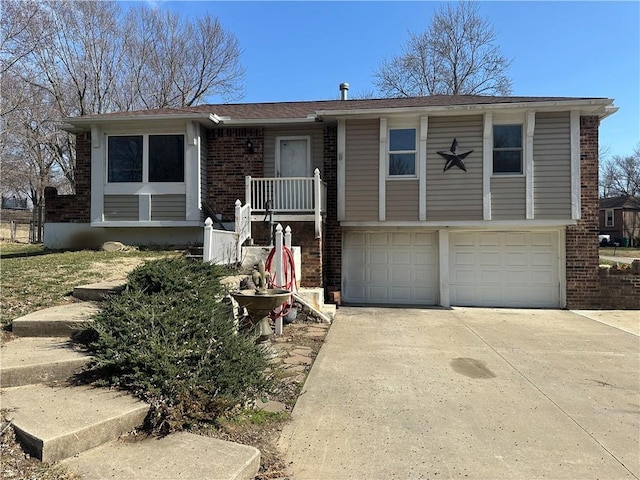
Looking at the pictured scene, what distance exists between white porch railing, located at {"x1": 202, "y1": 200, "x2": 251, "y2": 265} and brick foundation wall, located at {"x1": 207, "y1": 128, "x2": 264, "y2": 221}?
1.95 meters

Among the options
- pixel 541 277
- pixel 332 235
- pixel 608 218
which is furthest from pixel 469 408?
pixel 608 218

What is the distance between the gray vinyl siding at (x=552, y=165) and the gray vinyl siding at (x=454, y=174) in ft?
4.43

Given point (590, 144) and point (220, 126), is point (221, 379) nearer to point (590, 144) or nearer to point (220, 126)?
point (220, 126)

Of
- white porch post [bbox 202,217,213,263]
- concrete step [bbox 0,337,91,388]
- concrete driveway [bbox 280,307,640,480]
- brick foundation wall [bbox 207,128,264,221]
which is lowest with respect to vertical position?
concrete driveway [bbox 280,307,640,480]

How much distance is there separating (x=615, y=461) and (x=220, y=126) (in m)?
10.7

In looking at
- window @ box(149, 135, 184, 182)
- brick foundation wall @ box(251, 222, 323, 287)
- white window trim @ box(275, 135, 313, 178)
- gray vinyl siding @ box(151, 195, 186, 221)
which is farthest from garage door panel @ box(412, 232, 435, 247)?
window @ box(149, 135, 184, 182)

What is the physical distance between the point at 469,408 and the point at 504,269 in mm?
7201

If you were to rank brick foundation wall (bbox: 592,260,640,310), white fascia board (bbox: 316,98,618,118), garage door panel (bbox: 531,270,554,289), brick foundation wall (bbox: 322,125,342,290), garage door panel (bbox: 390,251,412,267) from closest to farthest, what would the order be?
white fascia board (bbox: 316,98,618,118) → brick foundation wall (bbox: 592,260,640,310) → garage door panel (bbox: 531,270,554,289) → brick foundation wall (bbox: 322,125,342,290) → garage door panel (bbox: 390,251,412,267)

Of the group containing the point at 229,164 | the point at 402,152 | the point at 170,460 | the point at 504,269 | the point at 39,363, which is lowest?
the point at 170,460

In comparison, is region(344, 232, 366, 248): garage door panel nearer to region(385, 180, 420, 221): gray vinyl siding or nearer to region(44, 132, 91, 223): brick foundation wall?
region(385, 180, 420, 221): gray vinyl siding

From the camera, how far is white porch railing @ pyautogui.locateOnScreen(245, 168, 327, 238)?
970 centimetres

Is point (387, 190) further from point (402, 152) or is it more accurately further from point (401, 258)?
point (401, 258)

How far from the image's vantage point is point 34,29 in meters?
16.6

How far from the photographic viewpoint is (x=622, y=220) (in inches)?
1598
